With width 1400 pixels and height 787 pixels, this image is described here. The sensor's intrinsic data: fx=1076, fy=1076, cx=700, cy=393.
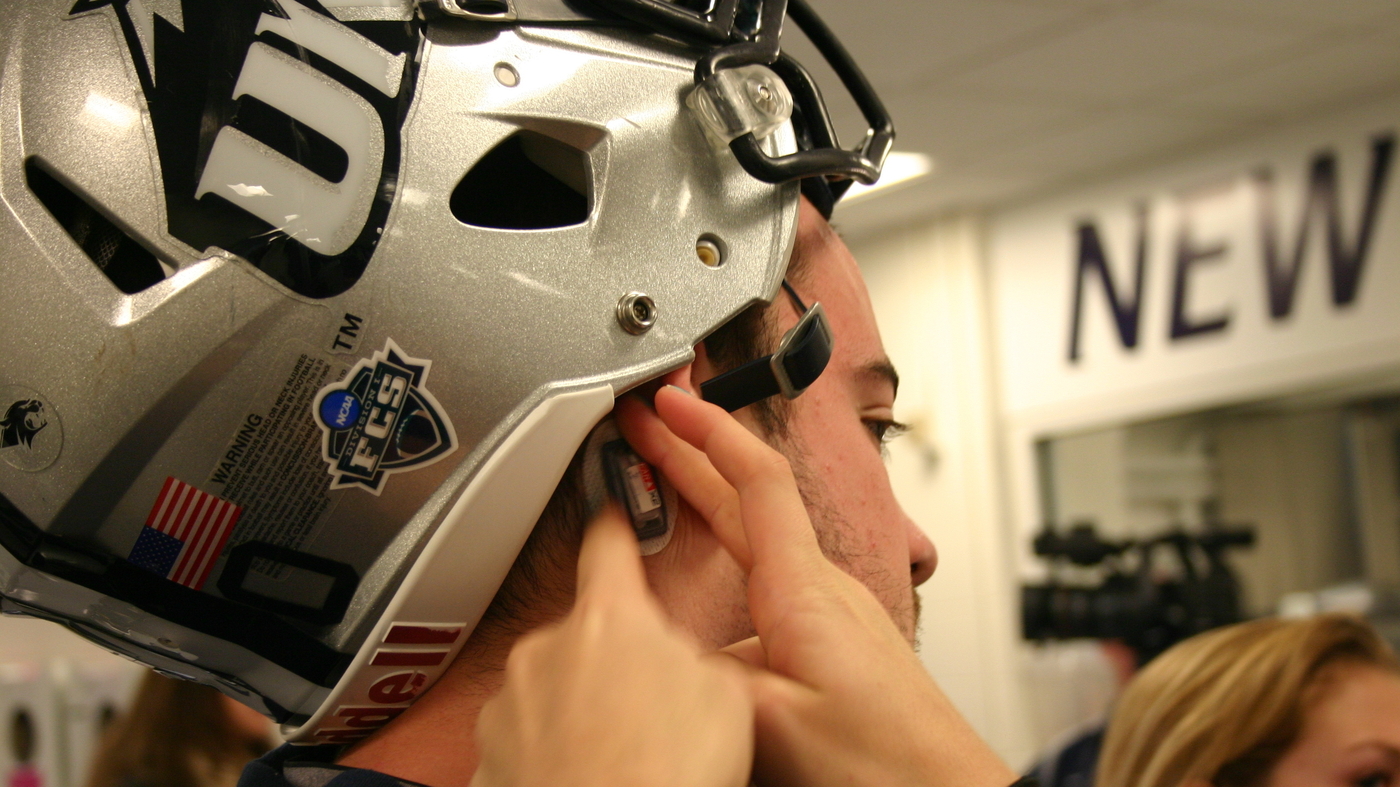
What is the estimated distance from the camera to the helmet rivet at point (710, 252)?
0.87 metres

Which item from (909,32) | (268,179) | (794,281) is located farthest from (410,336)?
(909,32)

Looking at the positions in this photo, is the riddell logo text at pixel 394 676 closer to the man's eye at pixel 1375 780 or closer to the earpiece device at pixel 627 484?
the earpiece device at pixel 627 484

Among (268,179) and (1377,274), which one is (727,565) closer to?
(268,179)

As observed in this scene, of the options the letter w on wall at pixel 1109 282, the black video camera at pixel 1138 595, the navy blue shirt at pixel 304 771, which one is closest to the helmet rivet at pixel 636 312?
the navy blue shirt at pixel 304 771

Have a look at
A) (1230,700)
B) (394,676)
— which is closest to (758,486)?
(394,676)

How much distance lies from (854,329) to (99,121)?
635mm

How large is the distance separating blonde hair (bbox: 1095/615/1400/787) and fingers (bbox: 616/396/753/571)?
4.18ft

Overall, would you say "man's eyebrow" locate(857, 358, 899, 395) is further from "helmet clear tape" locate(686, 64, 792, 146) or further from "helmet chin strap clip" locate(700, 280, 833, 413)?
"helmet clear tape" locate(686, 64, 792, 146)

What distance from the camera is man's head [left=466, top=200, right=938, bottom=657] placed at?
2.84ft

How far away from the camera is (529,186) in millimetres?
888

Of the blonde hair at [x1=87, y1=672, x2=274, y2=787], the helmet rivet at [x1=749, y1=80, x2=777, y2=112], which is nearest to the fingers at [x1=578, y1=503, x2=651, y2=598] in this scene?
the helmet rivet at [x1=749, y1=80, x2=777, y2=112]

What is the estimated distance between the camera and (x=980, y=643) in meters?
4.77

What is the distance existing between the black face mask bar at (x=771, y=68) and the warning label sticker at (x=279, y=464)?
15.1 inches

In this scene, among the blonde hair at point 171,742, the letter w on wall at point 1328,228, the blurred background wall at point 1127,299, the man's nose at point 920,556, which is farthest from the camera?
the letter w on wall at point 1328,228
